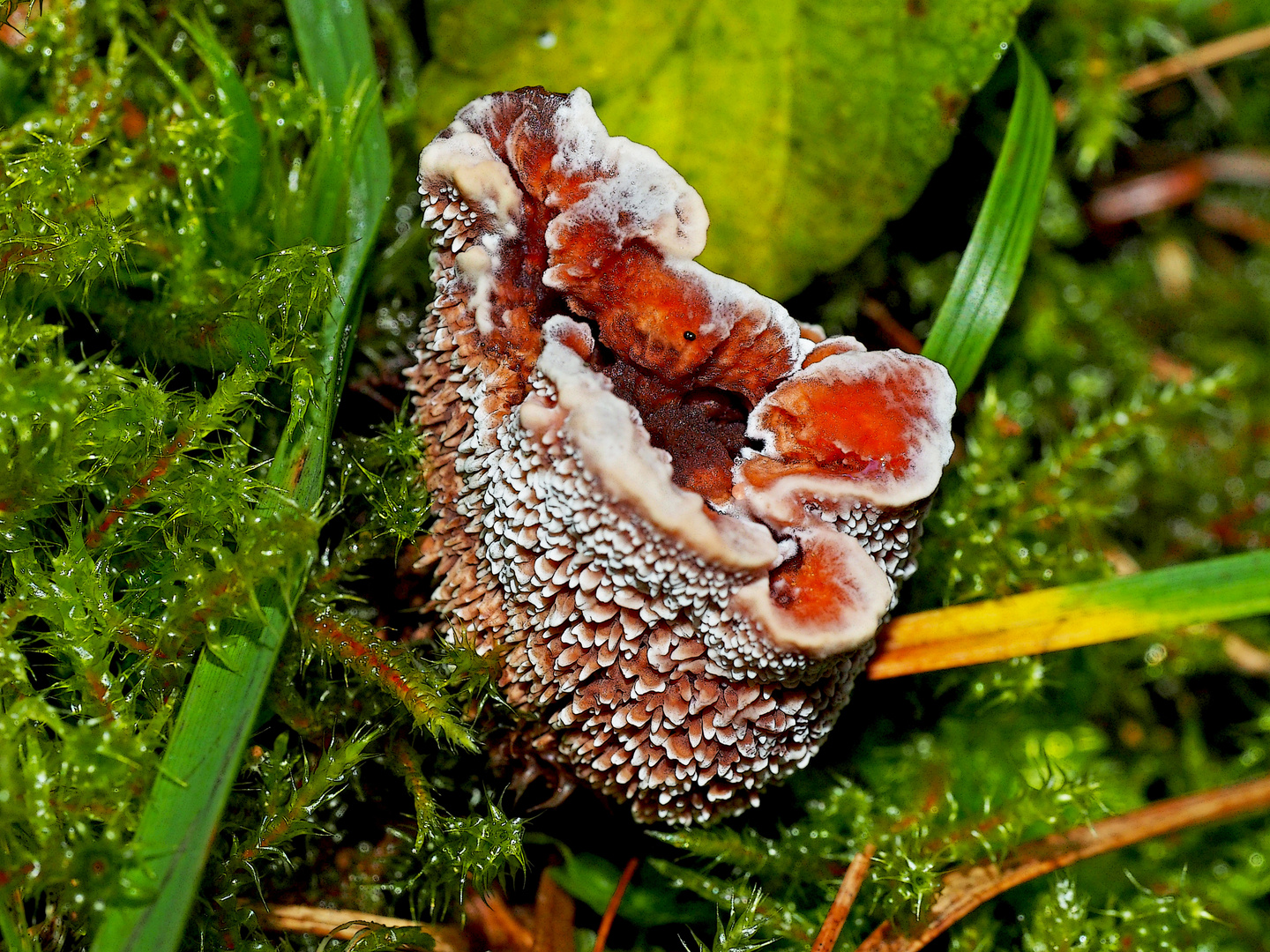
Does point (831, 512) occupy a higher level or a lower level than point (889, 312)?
higher

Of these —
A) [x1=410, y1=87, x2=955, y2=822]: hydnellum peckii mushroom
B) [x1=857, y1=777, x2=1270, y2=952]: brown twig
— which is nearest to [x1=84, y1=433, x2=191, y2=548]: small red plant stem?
[x1=410, y1=87, x2=955, y2=822]: hydnellum peckii mushroom

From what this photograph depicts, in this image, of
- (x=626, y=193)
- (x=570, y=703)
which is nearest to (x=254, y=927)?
(x=570, y=703)

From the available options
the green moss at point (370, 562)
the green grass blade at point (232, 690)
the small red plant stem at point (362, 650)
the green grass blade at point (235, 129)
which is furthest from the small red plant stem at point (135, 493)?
the green grass blade at point (235, 129)

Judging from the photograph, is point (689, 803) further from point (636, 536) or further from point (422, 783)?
point (636, 536)

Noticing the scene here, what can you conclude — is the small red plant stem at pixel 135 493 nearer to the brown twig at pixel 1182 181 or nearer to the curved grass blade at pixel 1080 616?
the curved grass blade at pixel 1080 616

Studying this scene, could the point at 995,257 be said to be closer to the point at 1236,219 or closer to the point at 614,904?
the point at 614,904

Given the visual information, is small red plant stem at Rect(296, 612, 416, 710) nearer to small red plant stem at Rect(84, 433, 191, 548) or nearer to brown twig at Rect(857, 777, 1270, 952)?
small red plant stem at Rect(84, 433, 191, 548)

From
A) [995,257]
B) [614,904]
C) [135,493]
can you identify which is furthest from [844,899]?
[135,493]
